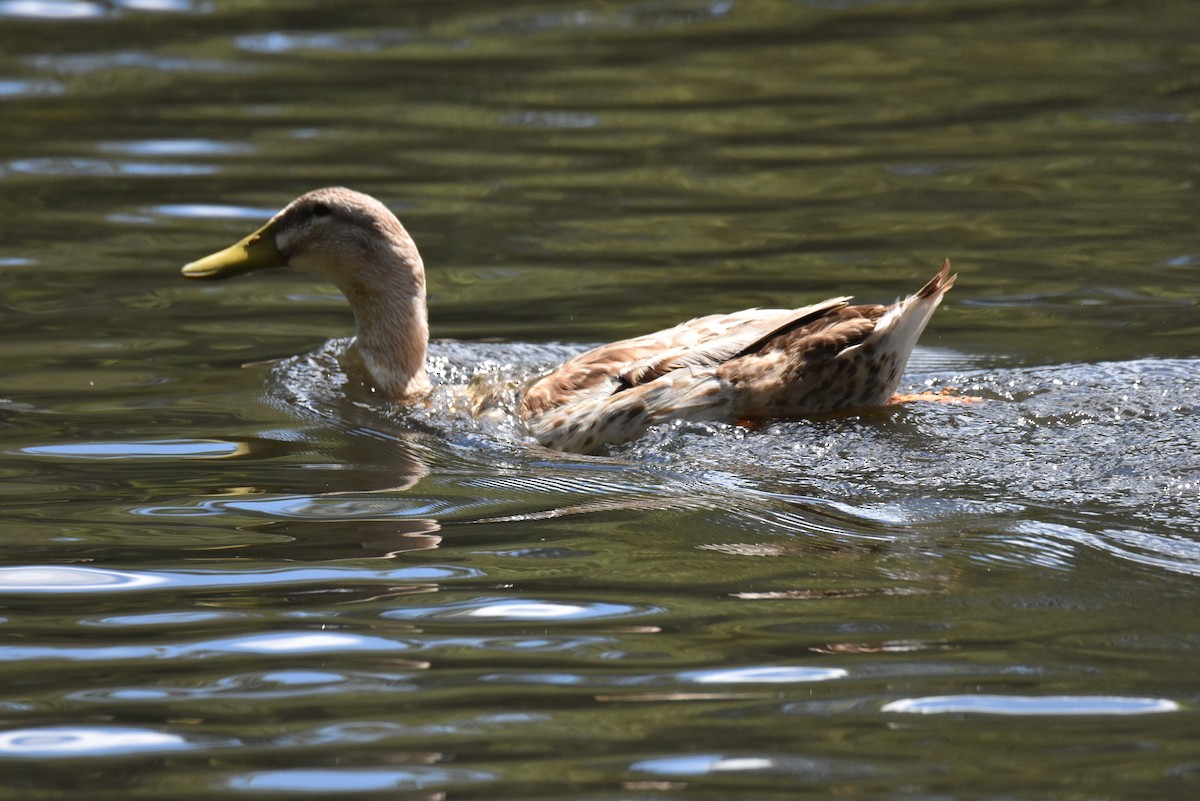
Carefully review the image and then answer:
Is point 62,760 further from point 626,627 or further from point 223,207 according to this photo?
point 223,207

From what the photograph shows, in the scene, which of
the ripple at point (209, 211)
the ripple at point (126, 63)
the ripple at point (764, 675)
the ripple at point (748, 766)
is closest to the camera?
the ripple at point (748, 766)

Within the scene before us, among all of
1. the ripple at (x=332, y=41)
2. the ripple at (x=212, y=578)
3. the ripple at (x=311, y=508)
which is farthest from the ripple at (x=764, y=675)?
the ripple at (x=332, y=41)

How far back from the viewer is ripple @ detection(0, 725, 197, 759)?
4559 millimetres

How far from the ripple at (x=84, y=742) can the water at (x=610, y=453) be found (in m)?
0.02

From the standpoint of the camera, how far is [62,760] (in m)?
4.52

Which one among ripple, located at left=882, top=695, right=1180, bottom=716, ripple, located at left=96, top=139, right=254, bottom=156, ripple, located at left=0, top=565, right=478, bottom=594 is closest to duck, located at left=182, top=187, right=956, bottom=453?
ripple, located at left=0, top=565, right=478, bottom=594

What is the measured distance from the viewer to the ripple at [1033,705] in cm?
453

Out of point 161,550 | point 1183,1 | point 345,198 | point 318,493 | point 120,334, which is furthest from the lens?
point 1183,1

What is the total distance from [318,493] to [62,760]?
249 centimetres

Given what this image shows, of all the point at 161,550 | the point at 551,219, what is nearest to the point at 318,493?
the point at 161,550

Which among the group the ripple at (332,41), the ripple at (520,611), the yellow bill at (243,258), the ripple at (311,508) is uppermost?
the ripple at (332,41)

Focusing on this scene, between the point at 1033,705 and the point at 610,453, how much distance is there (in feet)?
10.8

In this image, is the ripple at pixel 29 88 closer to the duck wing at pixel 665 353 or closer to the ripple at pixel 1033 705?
the duck wing at pixel 665 353

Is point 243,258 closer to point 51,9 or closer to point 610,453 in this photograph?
point 610,453
